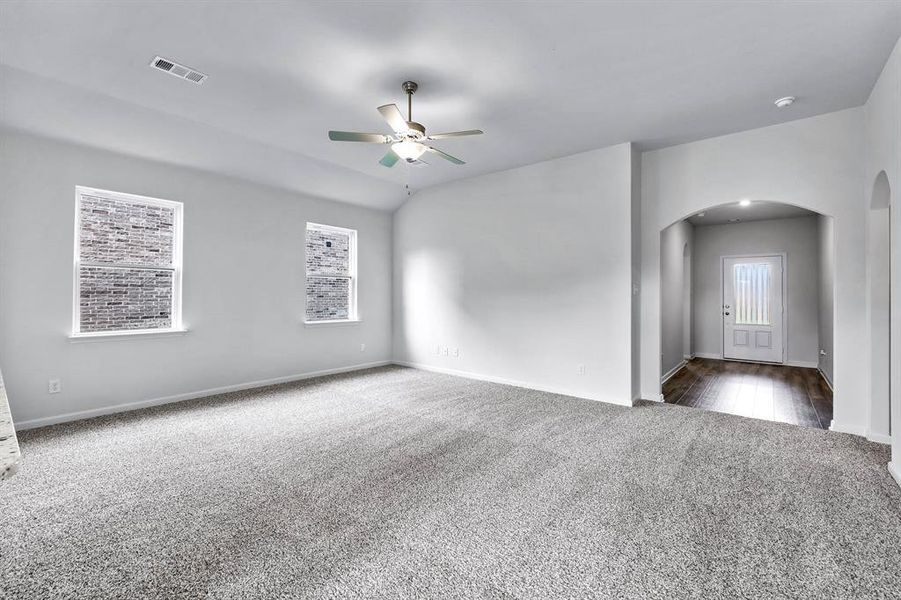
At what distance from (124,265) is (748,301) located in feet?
31.5

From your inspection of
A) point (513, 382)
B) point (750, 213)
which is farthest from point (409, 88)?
point (750, 213)

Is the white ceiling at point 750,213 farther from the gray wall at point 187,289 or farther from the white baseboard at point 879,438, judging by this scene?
the gray wall at point 187,289

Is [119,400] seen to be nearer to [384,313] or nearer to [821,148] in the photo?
[384,313]

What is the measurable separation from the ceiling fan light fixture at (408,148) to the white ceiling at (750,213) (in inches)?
201

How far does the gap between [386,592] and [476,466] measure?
51.0 inches

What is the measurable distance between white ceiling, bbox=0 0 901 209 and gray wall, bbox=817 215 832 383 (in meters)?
3.02

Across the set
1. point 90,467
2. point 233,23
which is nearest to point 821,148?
point 233,23

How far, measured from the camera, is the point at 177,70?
9.80ft

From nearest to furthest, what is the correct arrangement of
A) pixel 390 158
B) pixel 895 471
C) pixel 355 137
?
pixel 895 471
pixel 355 137
pixel 390 158

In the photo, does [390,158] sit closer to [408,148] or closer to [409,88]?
[408,148]

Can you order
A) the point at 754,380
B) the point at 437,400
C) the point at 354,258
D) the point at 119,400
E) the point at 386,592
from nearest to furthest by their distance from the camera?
the point at 386,592
the point at 119,400
the point at 437,400
the point at 754,380
the point at 354,258

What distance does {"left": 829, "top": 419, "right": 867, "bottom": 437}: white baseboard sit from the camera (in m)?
3.52

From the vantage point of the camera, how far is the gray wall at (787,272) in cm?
702

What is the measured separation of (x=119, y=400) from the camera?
4152 mm
